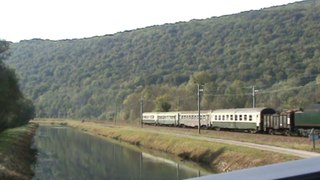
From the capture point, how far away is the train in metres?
46.0

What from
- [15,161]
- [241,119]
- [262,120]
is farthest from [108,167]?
[241,119]

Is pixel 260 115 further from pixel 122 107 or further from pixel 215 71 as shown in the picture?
pixel 215 71

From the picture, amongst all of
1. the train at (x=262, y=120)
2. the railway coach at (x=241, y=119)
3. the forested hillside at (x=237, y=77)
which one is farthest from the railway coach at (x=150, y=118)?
the railway coach at (x=241, y=119)

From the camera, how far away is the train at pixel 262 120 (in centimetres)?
4600

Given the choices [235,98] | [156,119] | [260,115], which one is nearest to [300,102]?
[235,98]

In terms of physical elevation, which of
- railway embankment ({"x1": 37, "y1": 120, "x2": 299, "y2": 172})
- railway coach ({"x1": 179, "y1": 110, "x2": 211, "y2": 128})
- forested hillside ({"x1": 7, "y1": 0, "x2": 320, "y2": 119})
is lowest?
railway embankment ({"x1": 37, "y1": 120, "x2": 299, "y2": 172})

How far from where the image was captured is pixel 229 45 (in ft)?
627

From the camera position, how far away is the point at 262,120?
5434 cm

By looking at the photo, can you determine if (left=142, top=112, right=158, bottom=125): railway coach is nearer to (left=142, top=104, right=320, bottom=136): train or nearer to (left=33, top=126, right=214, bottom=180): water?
(left=142, top=104, right=320, bottom=136): train

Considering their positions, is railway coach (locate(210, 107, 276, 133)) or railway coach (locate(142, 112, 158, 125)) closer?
railway coach (locate(210, 107, 276, 133))

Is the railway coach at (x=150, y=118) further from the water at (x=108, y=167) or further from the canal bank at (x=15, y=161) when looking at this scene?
the canal bank at (x=15, y=161)

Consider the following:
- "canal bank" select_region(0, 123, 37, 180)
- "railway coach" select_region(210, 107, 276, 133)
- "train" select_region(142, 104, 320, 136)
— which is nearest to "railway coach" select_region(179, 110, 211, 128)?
"train" select_region(142, 104, 320, 136)

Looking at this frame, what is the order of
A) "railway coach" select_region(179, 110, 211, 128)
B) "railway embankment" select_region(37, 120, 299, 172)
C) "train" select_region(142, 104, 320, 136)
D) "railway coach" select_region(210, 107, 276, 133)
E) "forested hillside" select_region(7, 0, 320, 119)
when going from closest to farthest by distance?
"railway embankment" select_region(37, 120, 299, 172) < "train" select_region(142, 104, 320, 136) < "railway coach" select_region(210, 107, 276, 133) < "railway coach" select_region(179, 110, 211, 128) < "forested hillside" select_region(7, 0, 320, 119)

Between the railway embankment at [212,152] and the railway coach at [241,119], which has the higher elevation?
the railway coach at [241,119]
